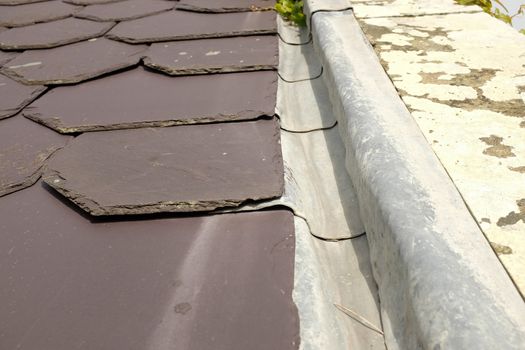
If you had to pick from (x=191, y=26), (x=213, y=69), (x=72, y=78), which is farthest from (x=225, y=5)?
(x=72, y=78)

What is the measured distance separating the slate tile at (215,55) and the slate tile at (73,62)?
0.08 m

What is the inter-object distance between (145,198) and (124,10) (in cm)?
121

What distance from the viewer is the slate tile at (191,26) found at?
141 cm

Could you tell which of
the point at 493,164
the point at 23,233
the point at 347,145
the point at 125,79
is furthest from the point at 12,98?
the point at 493,164

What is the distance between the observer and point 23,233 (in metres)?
0.72

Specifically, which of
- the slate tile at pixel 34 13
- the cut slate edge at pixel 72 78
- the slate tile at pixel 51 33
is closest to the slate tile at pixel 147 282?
the cut slate edge at pixel 72 78

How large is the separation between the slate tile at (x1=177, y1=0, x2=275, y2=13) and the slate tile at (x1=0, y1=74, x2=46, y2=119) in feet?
2.25

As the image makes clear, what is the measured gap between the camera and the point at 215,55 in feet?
4.14

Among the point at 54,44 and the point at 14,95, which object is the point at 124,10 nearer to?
the point at 54,44

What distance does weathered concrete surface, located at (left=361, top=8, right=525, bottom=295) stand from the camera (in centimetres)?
66

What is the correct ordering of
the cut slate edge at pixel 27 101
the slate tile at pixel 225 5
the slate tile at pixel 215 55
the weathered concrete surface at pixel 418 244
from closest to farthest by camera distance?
the weathered concrete surface at pixel 418 244 → the cut slate edge at pixel 27 101 → the slate tile at pixel 215 55 → the slate tile at pixel 225 5

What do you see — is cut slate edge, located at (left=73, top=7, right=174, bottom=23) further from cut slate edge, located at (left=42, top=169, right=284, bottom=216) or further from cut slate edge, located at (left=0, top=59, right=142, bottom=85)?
cut slate edge, located at (left=42, top=169, right=284, bottom=216)

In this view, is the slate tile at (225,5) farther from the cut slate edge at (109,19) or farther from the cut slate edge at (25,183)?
the cut slate edge at (25,183)

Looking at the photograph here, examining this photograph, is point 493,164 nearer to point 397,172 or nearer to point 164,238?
point 397,172
